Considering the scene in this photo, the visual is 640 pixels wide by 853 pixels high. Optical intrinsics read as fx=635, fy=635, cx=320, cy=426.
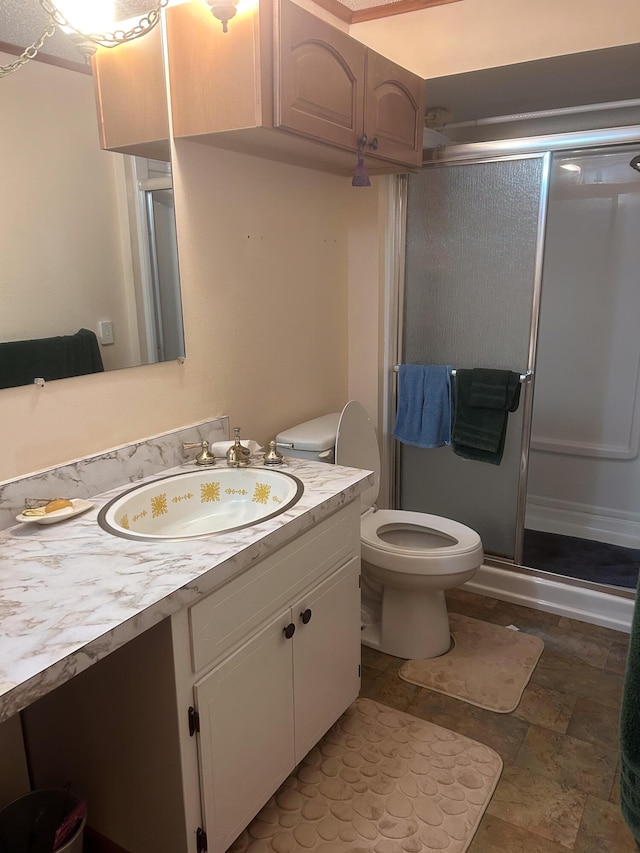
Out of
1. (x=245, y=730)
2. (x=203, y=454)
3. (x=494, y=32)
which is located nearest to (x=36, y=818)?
(x=245, y=730)

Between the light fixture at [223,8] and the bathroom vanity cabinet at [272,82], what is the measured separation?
0.03 meters

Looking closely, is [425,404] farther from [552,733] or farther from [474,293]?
[552,733]

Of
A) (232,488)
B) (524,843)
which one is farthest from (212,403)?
(524,843)

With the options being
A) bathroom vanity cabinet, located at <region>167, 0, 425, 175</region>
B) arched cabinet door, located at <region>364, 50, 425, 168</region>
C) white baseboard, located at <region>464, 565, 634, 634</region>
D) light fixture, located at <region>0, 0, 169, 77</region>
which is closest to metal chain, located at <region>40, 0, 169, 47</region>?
light fixture, located at <region>0, 0, 169, 77</region>

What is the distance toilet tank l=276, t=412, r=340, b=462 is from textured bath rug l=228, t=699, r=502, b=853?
0.83 metres

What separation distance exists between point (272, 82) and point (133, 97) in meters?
0.36

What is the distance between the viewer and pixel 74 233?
4.95 feet

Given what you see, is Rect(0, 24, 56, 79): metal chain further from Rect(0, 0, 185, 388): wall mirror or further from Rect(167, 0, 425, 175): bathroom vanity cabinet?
Rect(167, 0, 425, 175): bathroom vanity cabinet

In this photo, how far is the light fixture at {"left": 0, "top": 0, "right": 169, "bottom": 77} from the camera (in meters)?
1.35

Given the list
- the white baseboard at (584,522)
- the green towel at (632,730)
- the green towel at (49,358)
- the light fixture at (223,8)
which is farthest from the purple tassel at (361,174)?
the white baseboard at (584,522)

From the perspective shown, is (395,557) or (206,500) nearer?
(206,500)

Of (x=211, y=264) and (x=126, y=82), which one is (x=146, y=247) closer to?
(x=211, y=264)

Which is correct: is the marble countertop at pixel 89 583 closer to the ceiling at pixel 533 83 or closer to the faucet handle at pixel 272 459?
the faucet handle at pixel 272 459

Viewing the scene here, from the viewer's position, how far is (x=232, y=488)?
1782 mm
